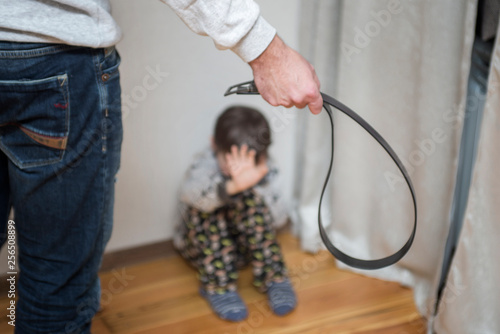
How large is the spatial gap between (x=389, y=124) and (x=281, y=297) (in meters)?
0.53

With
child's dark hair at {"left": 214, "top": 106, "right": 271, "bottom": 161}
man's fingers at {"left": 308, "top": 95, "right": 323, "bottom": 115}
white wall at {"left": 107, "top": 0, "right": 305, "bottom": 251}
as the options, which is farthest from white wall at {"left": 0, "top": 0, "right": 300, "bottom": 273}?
man's fingers at {"left": 308, "top": 95, "right": 323, "bottom": 115}

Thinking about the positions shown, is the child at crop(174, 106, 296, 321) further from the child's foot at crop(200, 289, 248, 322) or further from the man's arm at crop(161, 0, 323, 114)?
the man's arm at crop(161, 0, 323, 114)

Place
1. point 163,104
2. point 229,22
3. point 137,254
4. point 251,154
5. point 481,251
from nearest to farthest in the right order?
point 229,22, point 481,251, point 251,154, point 163,104, point 137,254

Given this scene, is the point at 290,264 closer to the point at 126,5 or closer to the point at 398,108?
the point at 398,108

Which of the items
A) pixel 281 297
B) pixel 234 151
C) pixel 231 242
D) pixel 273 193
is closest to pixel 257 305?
pixel 281 297

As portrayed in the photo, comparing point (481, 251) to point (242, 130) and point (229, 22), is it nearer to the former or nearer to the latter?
point (242, 130)

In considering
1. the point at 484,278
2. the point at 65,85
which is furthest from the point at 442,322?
Result: the point at 65,85

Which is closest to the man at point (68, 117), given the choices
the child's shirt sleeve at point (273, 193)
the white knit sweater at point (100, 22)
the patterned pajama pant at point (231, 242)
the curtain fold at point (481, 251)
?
the white knit sweater at point (100, 22)

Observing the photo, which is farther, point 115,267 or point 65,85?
point 115,267

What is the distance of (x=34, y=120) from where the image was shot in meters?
0.69

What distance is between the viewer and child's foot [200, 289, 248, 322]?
1.31 metres

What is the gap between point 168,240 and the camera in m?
1.57

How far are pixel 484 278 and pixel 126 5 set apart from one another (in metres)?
1.03

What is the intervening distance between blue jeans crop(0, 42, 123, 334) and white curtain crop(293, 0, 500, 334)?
744 millimetres
